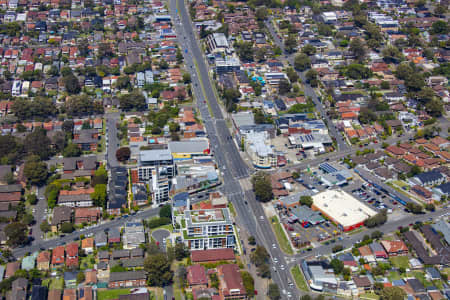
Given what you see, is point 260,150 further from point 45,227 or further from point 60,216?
point 45,227

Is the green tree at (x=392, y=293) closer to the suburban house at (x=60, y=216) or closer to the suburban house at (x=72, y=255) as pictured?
the suburban house at (x=72, y=255)

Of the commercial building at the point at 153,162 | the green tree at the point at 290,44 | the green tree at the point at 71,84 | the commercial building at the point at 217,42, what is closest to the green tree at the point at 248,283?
the commercial building at the point at 153,162

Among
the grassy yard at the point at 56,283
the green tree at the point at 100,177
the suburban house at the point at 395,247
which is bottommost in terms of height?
the grassy yard at the point at 56,283

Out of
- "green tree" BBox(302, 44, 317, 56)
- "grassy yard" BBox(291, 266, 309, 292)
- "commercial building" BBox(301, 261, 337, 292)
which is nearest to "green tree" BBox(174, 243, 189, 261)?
"grassy yard" BBox(291, 266, 309, 292)

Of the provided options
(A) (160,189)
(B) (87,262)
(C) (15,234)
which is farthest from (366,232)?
(C) (15,234)

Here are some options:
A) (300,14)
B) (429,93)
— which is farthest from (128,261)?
(300,14)

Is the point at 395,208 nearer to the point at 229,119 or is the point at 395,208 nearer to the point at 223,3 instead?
the point at 229,119
